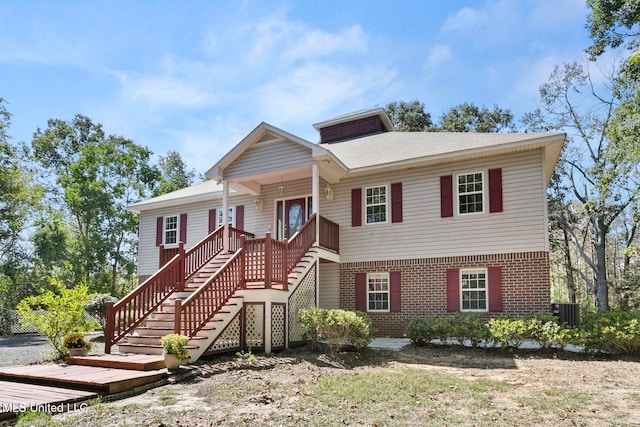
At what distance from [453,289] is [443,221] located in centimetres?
198

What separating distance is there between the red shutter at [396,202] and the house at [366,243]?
43mm

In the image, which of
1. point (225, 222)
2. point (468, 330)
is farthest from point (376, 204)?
point (468, 330)

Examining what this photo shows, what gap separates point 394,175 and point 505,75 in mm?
10546

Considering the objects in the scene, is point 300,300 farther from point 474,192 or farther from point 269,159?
point 474,192

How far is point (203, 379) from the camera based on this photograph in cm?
758

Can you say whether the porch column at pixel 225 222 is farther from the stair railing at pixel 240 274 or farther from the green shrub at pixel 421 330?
the green shrub at pixel 421 330

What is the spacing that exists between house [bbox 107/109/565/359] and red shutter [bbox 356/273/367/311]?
0.10ft

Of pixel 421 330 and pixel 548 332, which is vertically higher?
pixel 548 332

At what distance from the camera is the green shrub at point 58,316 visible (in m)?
9.75

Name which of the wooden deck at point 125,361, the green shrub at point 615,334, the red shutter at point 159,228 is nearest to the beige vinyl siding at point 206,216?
the red shutter at point 159,228

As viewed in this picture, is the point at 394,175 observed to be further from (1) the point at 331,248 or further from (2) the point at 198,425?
(2) the point at 198,425

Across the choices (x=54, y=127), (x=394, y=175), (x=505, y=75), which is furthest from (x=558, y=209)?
(x=54, y=127)

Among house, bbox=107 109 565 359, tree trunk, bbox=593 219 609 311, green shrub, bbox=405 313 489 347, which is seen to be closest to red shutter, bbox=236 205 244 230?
house, bbox=107 109 565 359

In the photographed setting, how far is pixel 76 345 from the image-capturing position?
923 centimetres
